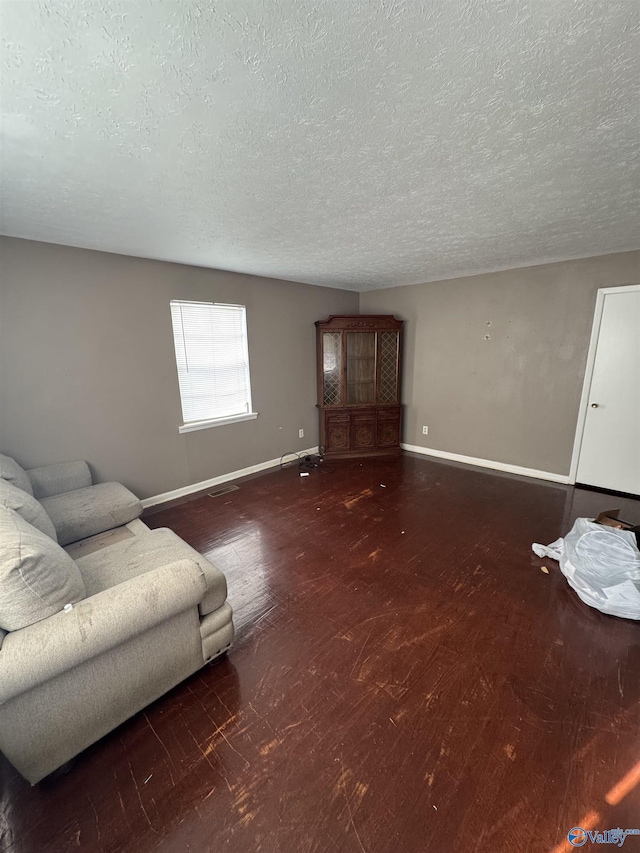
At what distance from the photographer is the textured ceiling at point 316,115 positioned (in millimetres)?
887

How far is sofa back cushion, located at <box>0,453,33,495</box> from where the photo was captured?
6.81ft

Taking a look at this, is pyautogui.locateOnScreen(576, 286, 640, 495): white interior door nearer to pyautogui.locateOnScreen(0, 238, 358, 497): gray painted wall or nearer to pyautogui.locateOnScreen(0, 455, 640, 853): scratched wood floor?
pyautogui.locateOnScreen(0, 455, 640, 853): scratched wood floor

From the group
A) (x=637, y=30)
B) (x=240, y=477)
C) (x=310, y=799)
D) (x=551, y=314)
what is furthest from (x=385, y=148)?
(x=240, y=477)

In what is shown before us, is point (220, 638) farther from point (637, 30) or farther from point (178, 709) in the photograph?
point (637, 30)

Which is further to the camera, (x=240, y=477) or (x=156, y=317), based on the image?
(x=240, y=477)

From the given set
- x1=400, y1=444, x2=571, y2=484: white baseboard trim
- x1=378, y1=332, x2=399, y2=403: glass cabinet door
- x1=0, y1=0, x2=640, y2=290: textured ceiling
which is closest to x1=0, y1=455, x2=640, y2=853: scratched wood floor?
x1=400, y1=444, x2=571, y2=484: white baseboard trim

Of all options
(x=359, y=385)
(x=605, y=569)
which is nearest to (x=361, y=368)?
(x=359, y=385)

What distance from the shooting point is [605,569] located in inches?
79.1

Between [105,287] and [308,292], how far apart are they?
8.09 ft

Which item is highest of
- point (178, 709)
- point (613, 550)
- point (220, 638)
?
point (613, 550)

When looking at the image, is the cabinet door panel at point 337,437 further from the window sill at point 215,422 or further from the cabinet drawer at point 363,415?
the window sill at point 215,422

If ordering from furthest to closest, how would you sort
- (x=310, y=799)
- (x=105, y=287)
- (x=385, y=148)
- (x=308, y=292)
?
(x=308, y=292) < (x=105, y=287) < (x=385, y=148) < (x=310, y=799)

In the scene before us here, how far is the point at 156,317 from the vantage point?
3221mm

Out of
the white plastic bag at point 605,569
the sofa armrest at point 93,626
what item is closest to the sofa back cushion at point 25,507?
the sofa armrest at point 93,626
